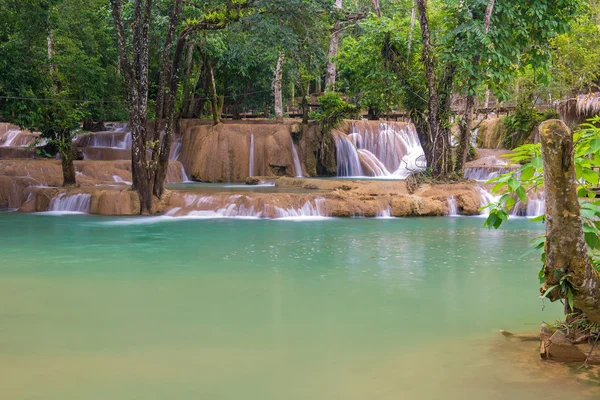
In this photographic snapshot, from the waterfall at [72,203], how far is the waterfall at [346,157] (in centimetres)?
1029

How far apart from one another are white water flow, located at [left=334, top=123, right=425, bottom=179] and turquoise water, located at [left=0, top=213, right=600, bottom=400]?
38.7 ft

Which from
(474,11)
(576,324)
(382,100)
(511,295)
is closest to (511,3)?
(474,11)

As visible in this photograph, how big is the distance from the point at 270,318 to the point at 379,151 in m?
18.6

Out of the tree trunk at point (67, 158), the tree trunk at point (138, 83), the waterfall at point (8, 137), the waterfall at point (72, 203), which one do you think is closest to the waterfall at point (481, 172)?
the tree trunk at point (138, 83)

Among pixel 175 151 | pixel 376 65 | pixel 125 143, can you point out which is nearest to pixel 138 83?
pixel 376 65

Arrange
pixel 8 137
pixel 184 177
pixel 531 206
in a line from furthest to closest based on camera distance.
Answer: pixel 8 137, pixel 184 177, pixel 531 206

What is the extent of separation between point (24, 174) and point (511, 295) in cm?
1529

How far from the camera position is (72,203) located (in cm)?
1606

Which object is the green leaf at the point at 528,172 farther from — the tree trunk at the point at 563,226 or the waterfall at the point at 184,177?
the waterfall at the point at 184,177

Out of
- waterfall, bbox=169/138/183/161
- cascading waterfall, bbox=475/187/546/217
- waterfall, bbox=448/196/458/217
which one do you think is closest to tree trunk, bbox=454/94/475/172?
cascading waterfall, bbox=475/187/546/217

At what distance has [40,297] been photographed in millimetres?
7566

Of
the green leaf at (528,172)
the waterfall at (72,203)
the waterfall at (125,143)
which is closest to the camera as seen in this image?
the green leaf at (528,172)

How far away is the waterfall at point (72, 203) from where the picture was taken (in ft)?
52.3

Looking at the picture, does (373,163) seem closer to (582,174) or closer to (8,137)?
(8,137)
